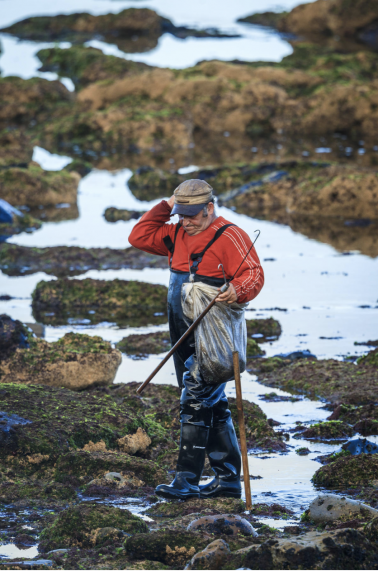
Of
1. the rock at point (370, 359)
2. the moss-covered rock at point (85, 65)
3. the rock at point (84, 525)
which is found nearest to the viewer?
the rock at point (84, 525)

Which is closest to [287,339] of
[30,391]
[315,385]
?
[315,385]

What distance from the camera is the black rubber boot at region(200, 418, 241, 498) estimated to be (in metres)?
6.12

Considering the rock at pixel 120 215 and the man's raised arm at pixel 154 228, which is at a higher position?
the man's raised arm at pixel 154 228

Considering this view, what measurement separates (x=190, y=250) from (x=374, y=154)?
79.3 ft

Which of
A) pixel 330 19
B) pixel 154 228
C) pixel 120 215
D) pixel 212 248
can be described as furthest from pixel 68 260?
pixel 330 19

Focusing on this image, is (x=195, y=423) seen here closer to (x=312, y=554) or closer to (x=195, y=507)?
(x=195, y=507)

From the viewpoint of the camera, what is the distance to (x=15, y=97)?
36969 millimetres

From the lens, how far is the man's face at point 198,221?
5.91 metres

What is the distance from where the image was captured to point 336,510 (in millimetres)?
5621

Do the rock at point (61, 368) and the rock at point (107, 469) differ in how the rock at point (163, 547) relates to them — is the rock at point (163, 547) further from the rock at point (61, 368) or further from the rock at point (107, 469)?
the rock at point (61, 368)

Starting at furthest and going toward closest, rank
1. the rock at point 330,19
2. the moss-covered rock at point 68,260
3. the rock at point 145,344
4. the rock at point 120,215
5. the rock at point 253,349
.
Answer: the rock at point 330,19 < the rock at point 120,215 < the moss-covered rock at point 68,260 < the rock at point 145,344 < the rock at point 253,349

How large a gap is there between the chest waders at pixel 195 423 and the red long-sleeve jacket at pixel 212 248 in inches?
1.9

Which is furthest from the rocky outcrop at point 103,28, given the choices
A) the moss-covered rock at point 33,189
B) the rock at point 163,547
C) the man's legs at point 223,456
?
the rock at point 163,547

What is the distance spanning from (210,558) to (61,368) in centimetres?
415
